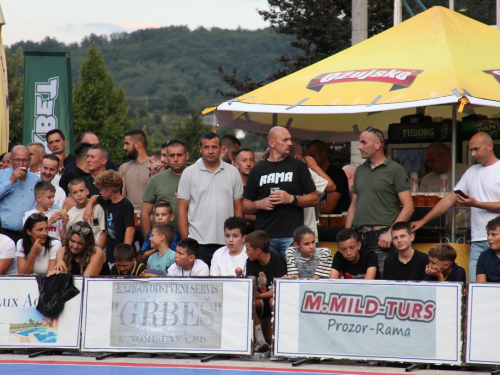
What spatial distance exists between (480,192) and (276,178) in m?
2.30

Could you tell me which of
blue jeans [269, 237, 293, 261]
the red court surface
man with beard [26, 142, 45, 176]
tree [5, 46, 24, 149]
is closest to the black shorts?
the red court surface

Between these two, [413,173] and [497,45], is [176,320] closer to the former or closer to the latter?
[413,173]

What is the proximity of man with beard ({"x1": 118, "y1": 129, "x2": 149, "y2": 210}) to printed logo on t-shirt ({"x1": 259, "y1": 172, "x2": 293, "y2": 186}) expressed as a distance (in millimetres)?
2518

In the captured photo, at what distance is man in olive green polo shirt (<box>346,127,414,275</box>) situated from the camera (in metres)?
9.48

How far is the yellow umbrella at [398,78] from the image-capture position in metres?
9.54

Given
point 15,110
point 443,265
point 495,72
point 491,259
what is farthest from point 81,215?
point 15,110

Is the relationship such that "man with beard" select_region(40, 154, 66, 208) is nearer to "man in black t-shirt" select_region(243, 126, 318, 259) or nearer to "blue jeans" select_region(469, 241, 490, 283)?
"man in black t-shirt" select_region(243, 126, 318, 259)

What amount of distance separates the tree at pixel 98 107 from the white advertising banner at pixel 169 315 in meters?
46.9

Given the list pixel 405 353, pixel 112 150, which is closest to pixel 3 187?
pixel 405 353

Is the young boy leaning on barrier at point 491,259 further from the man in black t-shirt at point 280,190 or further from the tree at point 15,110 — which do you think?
the tree at point 15,110

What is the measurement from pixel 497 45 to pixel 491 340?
528cm

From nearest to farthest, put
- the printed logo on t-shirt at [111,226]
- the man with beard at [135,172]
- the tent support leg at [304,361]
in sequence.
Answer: the tent support leg at [304,361]
the printed logo on t-shirt at [111,226]
the man with beard at [135,172]

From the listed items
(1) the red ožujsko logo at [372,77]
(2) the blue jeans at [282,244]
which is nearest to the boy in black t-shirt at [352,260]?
(2) the blue jeans at [282,244]

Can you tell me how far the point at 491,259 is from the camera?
836cm
